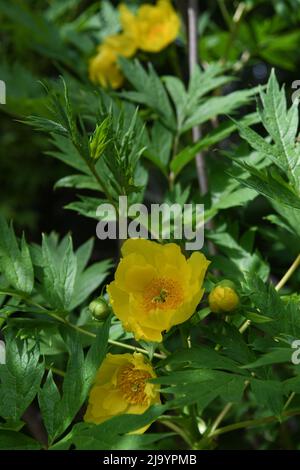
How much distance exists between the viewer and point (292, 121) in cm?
97

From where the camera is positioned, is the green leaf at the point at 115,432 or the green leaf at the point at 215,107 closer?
the green leaf at the point at 115,432

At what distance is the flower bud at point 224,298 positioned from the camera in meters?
0.86

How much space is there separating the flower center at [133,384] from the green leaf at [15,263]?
19 cm

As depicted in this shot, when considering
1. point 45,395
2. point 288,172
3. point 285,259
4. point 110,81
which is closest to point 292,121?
point 288,172

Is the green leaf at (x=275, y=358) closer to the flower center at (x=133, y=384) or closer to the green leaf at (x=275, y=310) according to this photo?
the green leaf at (x=275, y=310)

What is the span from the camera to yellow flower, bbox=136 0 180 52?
1.58m

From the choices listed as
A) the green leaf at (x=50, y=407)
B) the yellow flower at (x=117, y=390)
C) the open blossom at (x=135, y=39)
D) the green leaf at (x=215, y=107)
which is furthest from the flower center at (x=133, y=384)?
the open blossom at (x=135, y=39)

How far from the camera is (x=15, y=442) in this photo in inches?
31.7

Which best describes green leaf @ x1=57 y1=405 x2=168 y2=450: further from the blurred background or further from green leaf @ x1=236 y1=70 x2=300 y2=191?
the blurred background

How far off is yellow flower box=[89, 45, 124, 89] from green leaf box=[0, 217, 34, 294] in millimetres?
663

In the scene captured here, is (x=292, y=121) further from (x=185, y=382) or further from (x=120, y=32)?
(x=120, y=32)

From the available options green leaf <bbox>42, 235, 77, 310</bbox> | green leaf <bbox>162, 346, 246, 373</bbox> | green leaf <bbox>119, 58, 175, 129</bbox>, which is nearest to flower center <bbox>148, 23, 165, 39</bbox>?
green leaf <bbox>119, 58, 175, 129</bbox>
